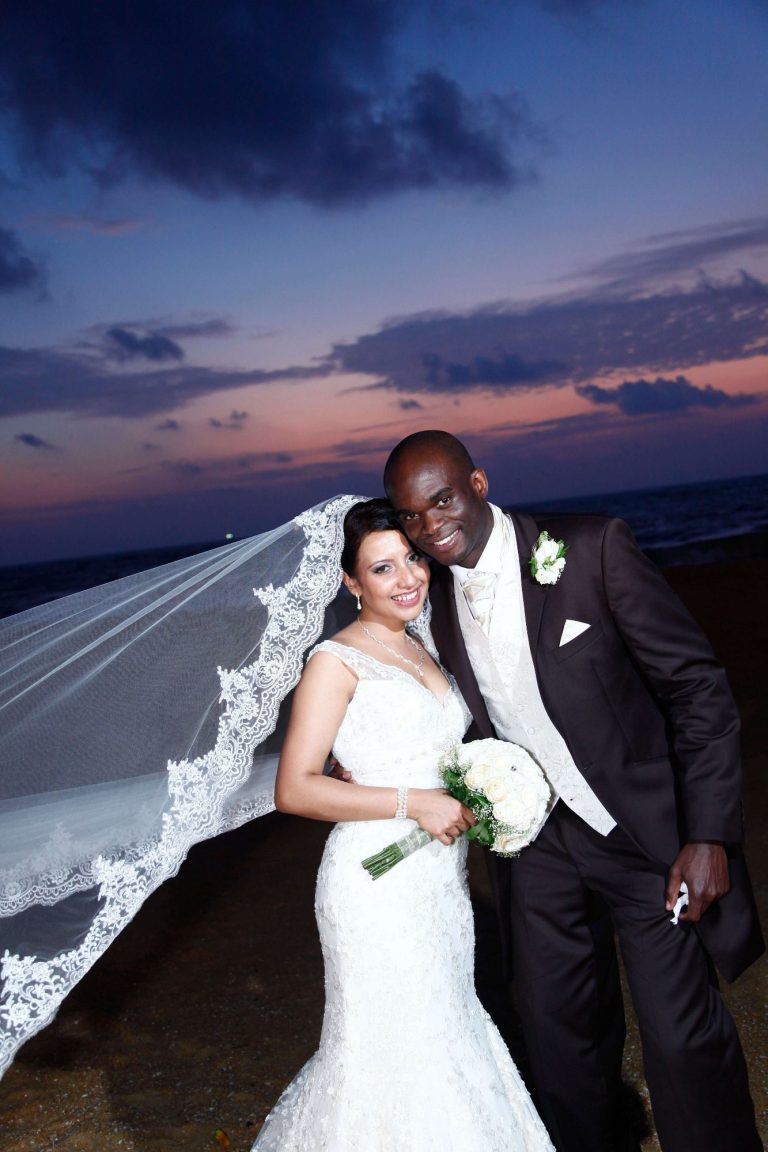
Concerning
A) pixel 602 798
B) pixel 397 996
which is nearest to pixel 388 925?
pixel 397 996

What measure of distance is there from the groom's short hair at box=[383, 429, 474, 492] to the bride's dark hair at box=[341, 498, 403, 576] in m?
0.12

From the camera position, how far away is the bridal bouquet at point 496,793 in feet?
8.88

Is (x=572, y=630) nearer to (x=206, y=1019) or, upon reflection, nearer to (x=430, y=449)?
(x=430, y=449)

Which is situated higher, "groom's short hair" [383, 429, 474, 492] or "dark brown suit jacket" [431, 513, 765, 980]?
"groom's short hair" [383, 429, 474, 492]

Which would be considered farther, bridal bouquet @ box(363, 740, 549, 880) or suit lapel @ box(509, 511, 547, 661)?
suit lapel @ box(509, 511, 547, 661)

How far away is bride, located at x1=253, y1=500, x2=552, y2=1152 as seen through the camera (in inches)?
114

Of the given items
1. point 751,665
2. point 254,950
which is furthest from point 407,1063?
point 751,665

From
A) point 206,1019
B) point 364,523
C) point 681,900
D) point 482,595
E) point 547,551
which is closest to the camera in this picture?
point 681,900

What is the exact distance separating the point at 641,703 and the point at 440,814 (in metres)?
0.71

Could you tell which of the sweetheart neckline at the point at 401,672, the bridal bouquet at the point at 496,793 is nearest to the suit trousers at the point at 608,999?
the bridal bouquet at the point at 496,793

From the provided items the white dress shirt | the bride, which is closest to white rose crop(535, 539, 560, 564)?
the white dress shirt

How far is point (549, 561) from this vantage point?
293cm

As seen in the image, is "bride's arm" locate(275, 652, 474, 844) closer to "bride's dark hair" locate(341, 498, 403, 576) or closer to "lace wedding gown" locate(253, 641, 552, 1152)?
"lace wedding gown" locate(253, 641, 552, 1152)

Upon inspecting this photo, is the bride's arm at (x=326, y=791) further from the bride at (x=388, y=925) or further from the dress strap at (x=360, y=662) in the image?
the dress strap at (x=360, y=662)
